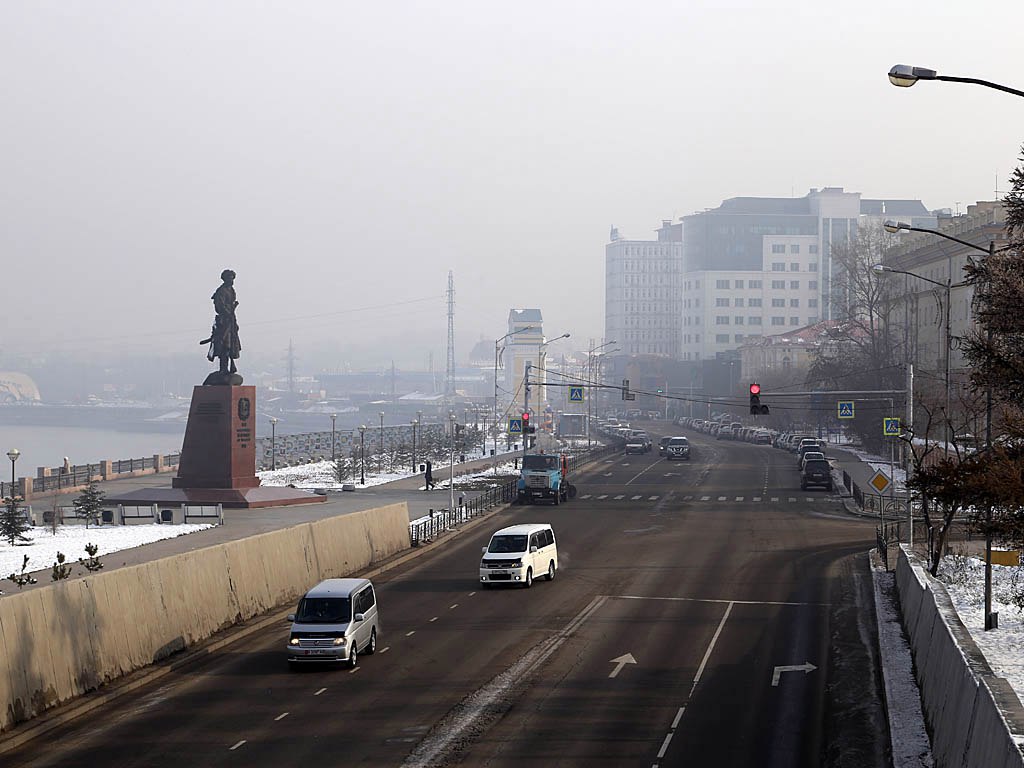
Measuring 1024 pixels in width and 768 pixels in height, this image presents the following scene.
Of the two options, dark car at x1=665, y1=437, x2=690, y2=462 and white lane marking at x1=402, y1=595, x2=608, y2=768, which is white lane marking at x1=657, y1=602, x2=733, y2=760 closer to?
white lane marking at x1=402, y1=595, x2=608, y2=768

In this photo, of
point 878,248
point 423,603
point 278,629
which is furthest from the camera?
point 878,248

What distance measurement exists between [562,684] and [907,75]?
12105 mm

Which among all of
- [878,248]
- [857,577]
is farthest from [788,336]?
[857,577]

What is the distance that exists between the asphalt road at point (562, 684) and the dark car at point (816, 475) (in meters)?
28.9

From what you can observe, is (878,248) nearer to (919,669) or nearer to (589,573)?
(589,573)

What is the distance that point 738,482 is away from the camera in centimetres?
7412

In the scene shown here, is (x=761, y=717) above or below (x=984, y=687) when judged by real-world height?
below

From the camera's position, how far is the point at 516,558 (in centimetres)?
3403

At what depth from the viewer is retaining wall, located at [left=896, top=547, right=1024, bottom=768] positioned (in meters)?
11.3

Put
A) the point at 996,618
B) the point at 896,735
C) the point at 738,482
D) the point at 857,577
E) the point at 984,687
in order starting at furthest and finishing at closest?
the point at 738,482
the point at 857,577
the point at 996,618
the point at 896,735
the point at 984,687

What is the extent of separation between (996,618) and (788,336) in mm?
172963

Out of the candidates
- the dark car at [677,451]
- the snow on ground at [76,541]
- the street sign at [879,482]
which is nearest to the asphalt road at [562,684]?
the street sign at [879,482]

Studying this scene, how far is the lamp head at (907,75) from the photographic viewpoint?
49.3 feet

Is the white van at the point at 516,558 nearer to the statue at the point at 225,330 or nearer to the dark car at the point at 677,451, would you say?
the statue at the point at 225,330
